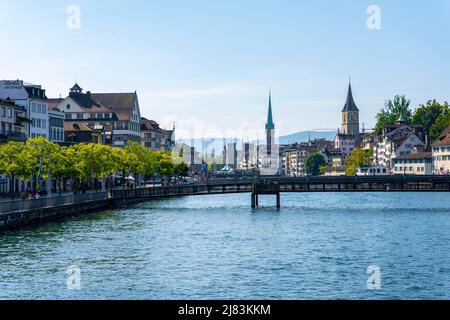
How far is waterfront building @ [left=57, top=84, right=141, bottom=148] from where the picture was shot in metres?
170

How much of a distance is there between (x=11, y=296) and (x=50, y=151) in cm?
5283

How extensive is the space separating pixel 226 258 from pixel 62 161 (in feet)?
151

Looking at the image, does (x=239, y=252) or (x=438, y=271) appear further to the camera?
(x=239, y=252)

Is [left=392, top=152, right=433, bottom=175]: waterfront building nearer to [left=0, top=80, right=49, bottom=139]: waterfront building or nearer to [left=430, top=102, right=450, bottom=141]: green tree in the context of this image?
[left=430, top=102, right=450, bottom=141]: green tree

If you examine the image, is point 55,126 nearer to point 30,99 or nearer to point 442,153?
point 30,99

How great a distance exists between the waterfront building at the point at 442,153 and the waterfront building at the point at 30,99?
9399 cm

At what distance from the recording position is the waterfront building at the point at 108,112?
17025 centimetres

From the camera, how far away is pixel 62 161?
87250 millimetres

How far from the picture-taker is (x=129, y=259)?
148 ft

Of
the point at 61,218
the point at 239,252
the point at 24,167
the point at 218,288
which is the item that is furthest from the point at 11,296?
the point at 24,167

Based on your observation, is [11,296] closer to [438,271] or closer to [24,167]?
[438,271]

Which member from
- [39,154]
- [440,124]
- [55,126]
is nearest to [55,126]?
[55,126]
